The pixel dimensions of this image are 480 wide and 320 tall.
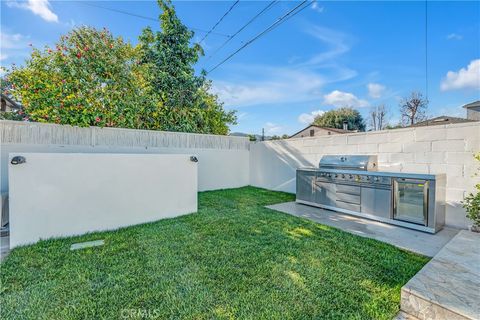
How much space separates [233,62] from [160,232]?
22.1 ft

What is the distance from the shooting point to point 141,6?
6797 mm

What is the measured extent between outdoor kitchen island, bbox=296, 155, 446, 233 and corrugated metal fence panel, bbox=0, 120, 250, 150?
12.3 feet

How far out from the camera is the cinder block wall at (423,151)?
3787 mm

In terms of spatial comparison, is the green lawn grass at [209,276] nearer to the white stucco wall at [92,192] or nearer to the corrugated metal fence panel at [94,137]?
the white stucco wall at [92,192]

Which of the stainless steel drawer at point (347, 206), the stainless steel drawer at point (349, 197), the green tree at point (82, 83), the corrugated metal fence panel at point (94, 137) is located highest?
the green tree at point (82, 83)

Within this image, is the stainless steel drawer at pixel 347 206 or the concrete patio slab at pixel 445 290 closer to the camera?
the concrete patio slab at pixel 445 290

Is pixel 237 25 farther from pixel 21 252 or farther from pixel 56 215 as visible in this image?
pixel 21 252

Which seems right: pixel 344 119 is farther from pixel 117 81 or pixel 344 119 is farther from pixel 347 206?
pixel 117 81

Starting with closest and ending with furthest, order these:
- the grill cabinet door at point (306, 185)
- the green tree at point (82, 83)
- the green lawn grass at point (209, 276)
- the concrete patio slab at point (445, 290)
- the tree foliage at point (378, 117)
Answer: the concrete patio slab at point (445, 290) → the green lawn grass at point (209, 276) → the green tree at point (82, 83) → the grill cabinet door at point (306, 185) → the tree foliage at point (378, 117)

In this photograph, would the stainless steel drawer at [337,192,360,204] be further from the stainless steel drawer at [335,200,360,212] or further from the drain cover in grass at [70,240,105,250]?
the drain cover in grass at [70,240,105,250]

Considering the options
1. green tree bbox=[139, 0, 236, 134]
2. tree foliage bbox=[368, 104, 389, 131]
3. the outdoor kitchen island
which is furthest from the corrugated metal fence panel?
tree foliage bbox=[368, 104, 389, 131]

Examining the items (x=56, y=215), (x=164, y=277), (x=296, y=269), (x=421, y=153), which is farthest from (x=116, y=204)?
(x=421, y=153)

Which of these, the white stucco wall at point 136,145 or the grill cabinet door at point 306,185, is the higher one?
the white stucco wall at point 136,145

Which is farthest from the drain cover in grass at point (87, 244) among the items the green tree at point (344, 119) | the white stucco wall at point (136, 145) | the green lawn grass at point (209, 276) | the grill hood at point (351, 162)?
the green tree at point (344, 119)
